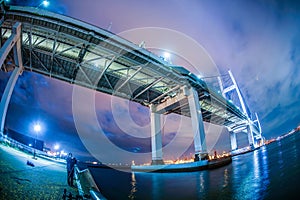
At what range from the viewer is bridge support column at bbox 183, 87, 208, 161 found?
18922mm

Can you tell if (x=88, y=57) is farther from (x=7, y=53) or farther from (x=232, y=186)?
(x=232, y=186)

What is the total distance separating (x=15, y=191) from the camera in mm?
4273

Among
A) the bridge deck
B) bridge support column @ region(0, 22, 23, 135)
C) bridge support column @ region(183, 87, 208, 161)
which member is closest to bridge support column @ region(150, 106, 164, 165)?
the bridge deck

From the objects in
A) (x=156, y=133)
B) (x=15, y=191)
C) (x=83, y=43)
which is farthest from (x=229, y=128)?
(x=15, y=191)

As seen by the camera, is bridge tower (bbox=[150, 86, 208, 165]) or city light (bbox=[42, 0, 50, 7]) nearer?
city light (bbox=[42, 0, 50, 7])

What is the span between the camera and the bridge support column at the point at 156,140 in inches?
945

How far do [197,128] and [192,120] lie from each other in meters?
1.33

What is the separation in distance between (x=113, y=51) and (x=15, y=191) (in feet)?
44.4

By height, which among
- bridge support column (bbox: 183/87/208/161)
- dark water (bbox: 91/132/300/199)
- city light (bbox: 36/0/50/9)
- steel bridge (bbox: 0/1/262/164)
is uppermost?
→ city light (bbox: 36/0/50/9)

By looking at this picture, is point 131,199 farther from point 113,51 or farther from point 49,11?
point 49,11

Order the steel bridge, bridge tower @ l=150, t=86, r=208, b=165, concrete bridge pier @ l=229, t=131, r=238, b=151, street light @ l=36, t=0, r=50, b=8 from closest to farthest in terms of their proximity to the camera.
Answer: street light @ l=36, t=0, r=50, b=8, the steel bridge, bridge tower @ l=150, t=86, r=208, b=165, concrete bridge pier @ l=229, t=131, r=238, b=151

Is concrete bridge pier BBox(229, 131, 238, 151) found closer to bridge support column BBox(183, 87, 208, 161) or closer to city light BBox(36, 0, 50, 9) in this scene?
bridge support column BBox(183, 87, 208, 161)

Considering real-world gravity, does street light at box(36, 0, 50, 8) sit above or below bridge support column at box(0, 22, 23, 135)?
above

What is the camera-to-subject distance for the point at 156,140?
25.1 metres
